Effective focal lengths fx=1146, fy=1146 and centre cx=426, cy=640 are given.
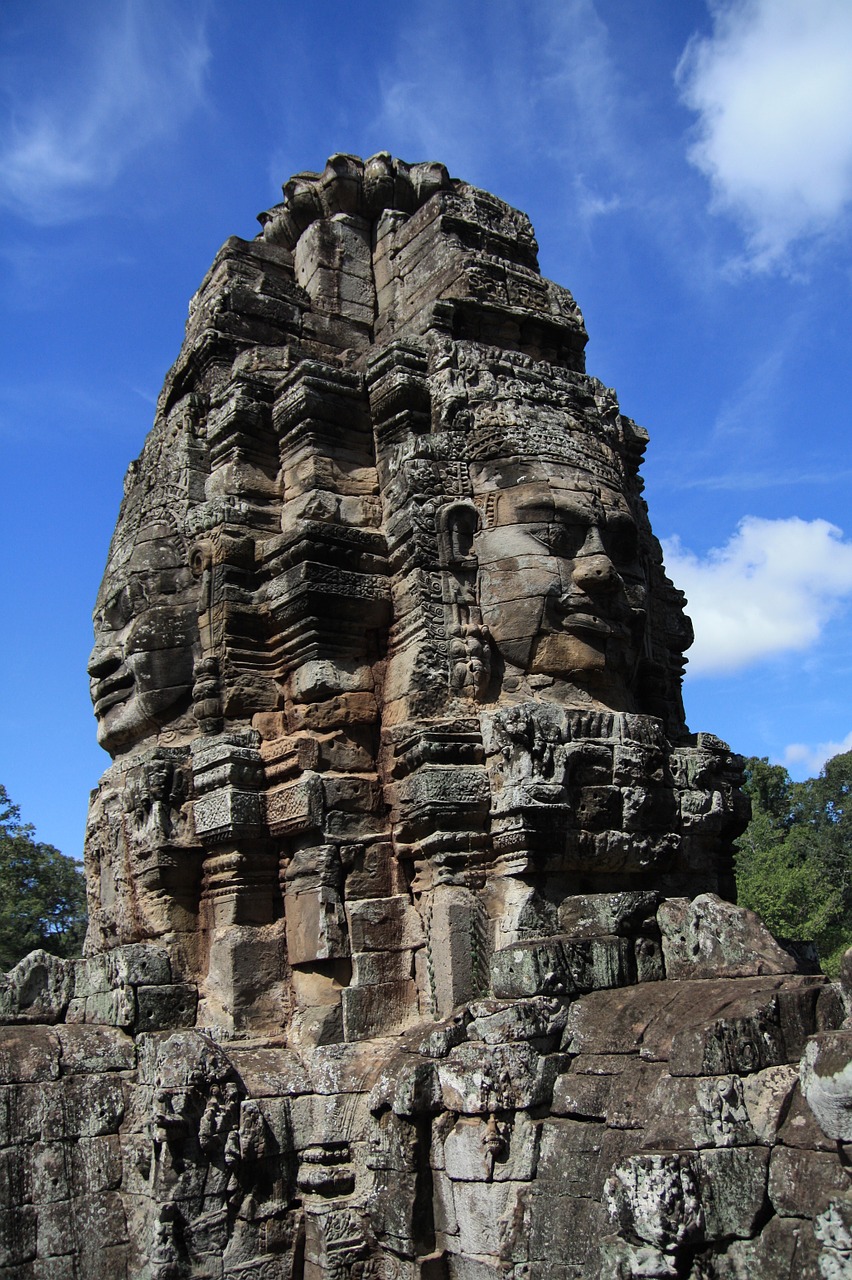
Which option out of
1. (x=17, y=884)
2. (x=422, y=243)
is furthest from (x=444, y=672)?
(x=17, y=884)

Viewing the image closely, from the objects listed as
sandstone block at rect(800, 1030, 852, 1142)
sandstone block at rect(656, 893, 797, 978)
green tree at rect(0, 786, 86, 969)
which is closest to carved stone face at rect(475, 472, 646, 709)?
sandstone block at rect(656, 893, 797, 978)

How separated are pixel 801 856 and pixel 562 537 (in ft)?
114

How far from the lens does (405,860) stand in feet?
26.6

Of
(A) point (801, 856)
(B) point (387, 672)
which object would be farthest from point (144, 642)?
(A) point (801, 856)

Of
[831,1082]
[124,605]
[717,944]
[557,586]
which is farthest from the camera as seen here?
[124,605]

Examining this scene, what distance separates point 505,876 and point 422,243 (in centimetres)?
607

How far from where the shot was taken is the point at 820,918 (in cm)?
3025

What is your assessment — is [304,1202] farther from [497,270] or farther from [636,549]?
[497,270]

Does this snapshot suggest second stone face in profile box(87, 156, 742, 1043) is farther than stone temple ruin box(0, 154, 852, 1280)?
Yes

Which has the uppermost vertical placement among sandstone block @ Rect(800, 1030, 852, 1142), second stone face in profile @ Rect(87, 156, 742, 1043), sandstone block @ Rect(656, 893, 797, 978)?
second stone face in profile @ Rect(87, 156, 742, 1043)

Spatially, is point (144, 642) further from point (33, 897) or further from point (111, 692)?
point (33, 897)

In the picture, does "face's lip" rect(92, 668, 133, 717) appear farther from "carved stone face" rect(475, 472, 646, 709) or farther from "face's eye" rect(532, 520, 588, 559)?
"face's eye" rect(532, 520, 588, 559)

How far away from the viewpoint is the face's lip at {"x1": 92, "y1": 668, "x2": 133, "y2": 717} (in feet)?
30.9

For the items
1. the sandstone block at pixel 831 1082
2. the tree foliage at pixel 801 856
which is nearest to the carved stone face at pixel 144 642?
the sandstone block at pixel 831 1082
